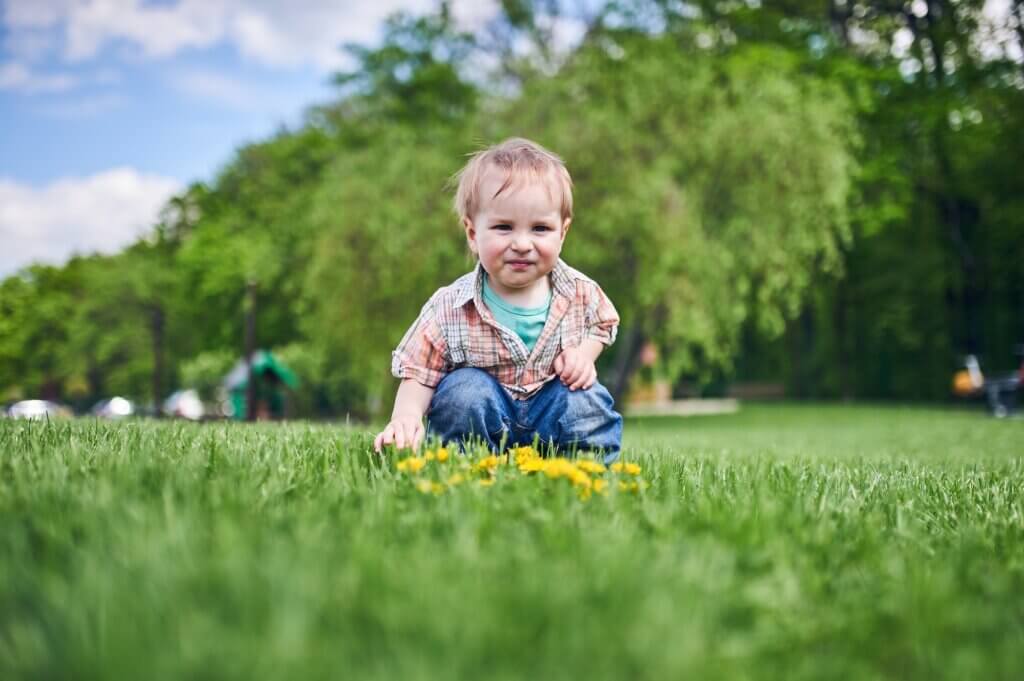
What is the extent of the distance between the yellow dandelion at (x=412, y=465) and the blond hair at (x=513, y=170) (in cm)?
128

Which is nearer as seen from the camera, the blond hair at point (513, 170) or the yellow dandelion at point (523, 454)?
the yellow dandelion at point (523, 454)

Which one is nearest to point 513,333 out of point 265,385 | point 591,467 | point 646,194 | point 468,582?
point 591,467

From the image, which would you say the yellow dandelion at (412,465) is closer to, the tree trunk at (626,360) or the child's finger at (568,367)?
the child's finger at (568,367)

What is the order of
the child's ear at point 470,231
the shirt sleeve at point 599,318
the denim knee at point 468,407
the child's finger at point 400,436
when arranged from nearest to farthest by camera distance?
the child's finger at point 400,436 < the denim knee at point 468,407 < the child's ear at point 470,231 < the shirt sleeve at point 599,318

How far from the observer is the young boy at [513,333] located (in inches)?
134

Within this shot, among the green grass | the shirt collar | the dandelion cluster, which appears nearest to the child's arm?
the dandelion cluster

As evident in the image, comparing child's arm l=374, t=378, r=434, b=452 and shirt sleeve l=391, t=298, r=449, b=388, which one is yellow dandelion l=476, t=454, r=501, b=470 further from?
shirt sleeve l=391, t=298, r=449, b=388

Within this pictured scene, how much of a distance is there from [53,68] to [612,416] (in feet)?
118

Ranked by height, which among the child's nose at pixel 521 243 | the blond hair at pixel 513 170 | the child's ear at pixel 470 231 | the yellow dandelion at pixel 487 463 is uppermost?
the blond hair at pixel 513 170

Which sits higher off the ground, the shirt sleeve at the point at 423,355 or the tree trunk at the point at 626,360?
the tree trunk at the point at 626,360

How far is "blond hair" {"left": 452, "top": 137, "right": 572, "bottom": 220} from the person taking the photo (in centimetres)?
338

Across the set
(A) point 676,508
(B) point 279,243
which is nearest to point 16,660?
(A) point 676,508

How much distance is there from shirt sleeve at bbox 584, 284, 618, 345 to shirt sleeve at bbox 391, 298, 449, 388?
2.19 ft

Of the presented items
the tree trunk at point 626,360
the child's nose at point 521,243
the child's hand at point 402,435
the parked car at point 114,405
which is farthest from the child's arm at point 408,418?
the parked car at point 114,405
